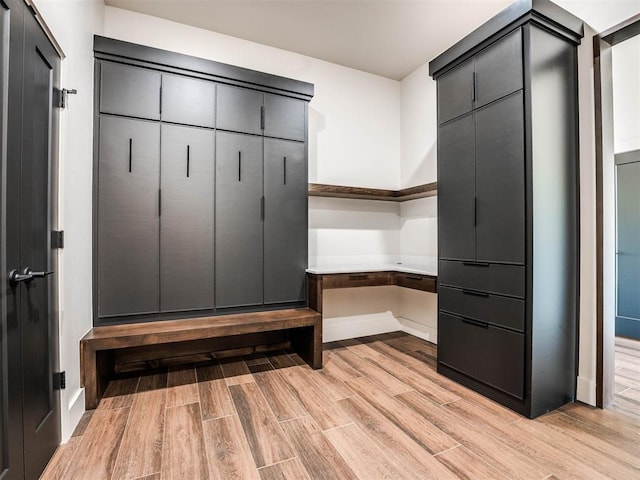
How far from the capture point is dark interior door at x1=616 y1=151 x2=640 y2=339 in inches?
140

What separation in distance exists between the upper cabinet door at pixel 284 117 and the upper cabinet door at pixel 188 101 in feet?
1.54

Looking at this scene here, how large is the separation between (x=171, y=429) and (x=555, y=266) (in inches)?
101

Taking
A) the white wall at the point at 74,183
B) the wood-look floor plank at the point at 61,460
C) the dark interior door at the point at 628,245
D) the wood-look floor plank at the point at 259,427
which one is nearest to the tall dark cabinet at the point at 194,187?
the white wall at the point at 74,183

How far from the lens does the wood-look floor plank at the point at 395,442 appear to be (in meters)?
1.53

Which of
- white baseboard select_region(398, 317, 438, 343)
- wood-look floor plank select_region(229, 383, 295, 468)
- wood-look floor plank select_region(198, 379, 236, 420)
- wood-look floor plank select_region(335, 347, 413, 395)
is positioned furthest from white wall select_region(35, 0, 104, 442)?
white baseboard select_region(398, 317, 438, 343)

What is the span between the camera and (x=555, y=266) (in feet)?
6.86

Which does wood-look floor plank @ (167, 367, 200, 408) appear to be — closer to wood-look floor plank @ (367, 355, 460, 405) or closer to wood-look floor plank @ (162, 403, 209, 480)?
wood-look floor plank @ (162, 403, 209, 480)

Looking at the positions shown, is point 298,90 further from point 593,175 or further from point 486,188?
point 593,175

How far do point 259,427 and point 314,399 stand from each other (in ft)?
1.52

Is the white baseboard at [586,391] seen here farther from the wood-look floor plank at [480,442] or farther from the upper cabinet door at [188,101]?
the upper cabinet door at [188,101]

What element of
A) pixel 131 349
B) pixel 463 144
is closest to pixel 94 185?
pixel 131 349

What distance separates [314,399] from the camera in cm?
224

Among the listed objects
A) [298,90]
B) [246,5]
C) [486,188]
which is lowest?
[486,188]

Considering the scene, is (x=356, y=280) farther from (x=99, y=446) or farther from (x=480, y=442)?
(x=99, y=446)
